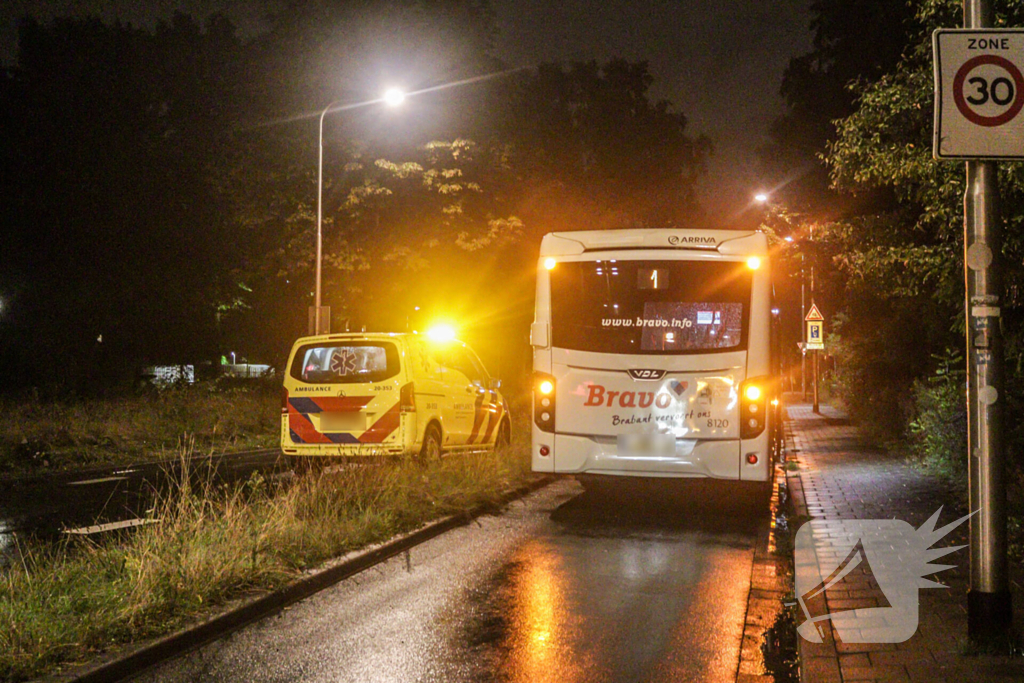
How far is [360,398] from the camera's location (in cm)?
1283

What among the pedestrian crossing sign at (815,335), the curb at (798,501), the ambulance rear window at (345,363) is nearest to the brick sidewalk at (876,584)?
the curb at (798,501)

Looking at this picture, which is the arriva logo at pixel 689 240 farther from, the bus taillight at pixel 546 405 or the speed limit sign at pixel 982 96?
the speed limit sign at pixel 982 96

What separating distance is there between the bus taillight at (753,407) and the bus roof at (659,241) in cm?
144

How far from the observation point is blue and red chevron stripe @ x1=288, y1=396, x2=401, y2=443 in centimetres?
1275

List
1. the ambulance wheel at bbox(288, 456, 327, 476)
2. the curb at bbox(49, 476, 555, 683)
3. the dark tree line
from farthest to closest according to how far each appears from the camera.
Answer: the dark tree line → the ambulance wheel at bbox(288, 456, 327, 476) → the curb at bbox(49, 476, 555, 683)

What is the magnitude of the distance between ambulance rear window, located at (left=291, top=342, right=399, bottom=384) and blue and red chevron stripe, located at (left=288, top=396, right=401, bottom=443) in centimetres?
24

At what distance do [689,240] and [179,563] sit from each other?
6.55 metres

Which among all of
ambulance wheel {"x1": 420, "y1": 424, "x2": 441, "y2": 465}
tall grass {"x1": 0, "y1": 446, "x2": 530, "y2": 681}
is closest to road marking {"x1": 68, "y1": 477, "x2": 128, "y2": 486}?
ambulance wheel {"x1": 420, "y1": 424, "x2": 441, "y2": 465}

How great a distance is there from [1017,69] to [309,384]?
9.53 m

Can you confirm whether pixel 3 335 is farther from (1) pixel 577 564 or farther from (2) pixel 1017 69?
(2) pixel 1017 69

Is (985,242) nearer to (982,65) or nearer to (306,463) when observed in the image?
(982,65)

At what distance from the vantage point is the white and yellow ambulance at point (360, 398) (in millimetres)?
12766

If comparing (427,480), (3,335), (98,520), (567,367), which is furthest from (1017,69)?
(3,335)

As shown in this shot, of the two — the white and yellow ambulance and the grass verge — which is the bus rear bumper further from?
the grass verge
